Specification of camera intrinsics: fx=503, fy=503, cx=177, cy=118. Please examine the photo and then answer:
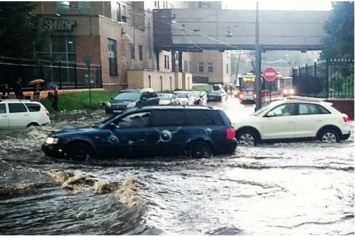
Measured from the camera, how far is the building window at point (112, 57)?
142 ft

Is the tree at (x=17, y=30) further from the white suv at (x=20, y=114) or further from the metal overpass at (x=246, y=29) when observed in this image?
the metal overpass at (x=246, y=29)

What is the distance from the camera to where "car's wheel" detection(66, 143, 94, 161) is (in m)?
12.2

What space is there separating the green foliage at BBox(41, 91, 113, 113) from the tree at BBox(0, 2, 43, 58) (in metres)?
3.33

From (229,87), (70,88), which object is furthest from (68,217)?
(229,87)

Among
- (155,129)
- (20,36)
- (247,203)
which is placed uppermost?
(20,36)

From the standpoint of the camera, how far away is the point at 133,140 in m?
12.3

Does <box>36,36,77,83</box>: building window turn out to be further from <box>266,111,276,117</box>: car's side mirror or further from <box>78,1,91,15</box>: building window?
<box>266,111,276,117</box>: car's side mirror

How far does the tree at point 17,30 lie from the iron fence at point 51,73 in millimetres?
568

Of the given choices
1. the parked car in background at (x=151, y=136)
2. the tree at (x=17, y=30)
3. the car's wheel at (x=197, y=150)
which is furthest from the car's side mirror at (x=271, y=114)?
the tree at (x=17, y=30)

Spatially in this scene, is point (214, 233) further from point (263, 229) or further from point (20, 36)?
point (20, 36)

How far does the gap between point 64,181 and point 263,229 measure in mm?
4735

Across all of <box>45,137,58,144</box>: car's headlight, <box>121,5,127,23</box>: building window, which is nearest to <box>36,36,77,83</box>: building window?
<box>121,5,127,23</box>: building window

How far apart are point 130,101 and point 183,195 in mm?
19406

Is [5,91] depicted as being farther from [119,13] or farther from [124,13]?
A: [124,13]
